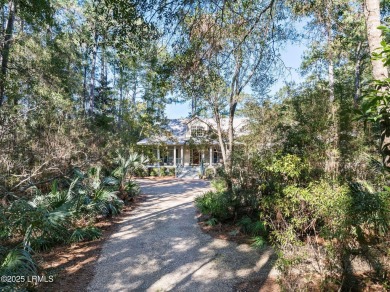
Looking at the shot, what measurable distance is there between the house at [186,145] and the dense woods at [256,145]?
988cm

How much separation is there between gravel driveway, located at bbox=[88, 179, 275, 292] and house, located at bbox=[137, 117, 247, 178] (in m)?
12.8

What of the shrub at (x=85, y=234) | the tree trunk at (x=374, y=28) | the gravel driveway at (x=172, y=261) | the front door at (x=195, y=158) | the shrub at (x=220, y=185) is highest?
the tree trunk at (x=374, y=28)

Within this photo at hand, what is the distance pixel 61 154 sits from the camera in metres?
8.23

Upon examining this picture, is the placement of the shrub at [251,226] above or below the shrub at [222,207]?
below

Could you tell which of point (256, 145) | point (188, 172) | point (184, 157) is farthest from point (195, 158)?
point (256, 145)

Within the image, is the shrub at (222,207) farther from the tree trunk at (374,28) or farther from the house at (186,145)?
the house at (186,145)

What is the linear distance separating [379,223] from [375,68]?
222 centimetres

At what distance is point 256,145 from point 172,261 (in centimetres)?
435

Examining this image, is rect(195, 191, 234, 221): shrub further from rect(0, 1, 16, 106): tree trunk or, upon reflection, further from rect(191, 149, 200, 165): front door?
rect(191, 149, 200, 165): front door

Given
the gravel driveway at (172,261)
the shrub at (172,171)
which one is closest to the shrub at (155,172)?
the shrub at (172,171)

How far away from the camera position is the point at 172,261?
18.5ft

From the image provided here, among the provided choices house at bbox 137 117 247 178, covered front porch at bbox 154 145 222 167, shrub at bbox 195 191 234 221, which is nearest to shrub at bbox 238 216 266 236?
shrub at bbox 195 191 234 221

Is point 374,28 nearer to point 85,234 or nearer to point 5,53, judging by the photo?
point 85,234

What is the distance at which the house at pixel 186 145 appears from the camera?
2147 cm
